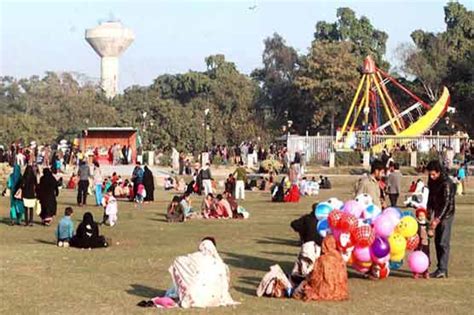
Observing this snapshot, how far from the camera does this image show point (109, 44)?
142 meters

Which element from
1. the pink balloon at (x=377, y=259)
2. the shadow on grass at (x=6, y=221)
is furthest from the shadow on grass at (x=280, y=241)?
the shadow on grass at (x=6, y=221)

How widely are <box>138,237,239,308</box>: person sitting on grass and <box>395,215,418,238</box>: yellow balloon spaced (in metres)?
3.29

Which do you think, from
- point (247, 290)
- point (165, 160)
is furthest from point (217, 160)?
point (247, 290)

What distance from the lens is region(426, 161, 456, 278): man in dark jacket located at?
1428 centimetres

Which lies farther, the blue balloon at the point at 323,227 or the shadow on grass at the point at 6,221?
the shadow on grass at the point at 6,221

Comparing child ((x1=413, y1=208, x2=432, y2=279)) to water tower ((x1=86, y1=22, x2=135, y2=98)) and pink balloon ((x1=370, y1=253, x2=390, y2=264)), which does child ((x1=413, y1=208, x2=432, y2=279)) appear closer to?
pink balloon ((x1=370, y1=253, x2=390, y2=264))

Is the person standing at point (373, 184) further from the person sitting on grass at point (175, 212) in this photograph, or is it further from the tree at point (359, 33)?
the tree at point (359, 33)

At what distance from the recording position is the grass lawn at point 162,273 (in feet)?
39.8

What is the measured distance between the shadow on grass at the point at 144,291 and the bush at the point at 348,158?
41.0 m

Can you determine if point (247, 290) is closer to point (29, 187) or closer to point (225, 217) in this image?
point (29, 187)

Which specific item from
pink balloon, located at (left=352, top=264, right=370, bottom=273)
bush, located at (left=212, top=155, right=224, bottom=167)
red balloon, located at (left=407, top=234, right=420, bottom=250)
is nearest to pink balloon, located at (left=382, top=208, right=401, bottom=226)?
red balloon, located at (left=407, top=234, right=420, bottom=250)

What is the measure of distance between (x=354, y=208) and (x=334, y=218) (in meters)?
0.67

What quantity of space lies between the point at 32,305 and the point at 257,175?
3436 centimetres

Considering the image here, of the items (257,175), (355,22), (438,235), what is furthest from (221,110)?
(438,235)
